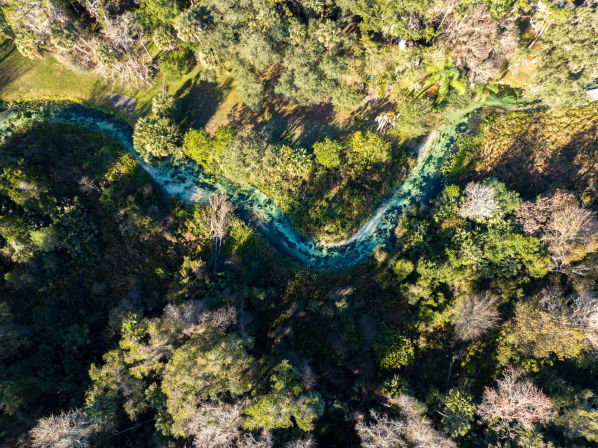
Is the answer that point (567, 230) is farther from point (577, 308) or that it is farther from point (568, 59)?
point (568, 59)

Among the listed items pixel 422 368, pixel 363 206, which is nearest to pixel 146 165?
pixel 363 206

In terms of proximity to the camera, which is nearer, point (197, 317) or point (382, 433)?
point (382, 433)

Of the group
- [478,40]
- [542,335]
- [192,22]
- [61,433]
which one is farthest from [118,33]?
Answer: [542,335]

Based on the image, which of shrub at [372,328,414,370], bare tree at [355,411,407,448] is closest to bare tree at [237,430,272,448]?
bare tree at [355,411,407,448]

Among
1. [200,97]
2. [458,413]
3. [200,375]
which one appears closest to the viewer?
[200,375]

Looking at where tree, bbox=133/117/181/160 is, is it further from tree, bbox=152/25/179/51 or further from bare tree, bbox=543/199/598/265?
bare tree, bbox=543/199/598/265

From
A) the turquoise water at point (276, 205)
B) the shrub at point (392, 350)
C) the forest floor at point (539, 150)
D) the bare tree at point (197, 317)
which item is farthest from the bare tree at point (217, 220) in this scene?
the forest floor at point (539, 150)

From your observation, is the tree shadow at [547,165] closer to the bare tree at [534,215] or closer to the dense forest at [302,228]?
the dense forest at [302,228]

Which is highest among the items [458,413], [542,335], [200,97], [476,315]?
[542,335]

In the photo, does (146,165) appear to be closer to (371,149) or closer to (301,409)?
(371,149)
